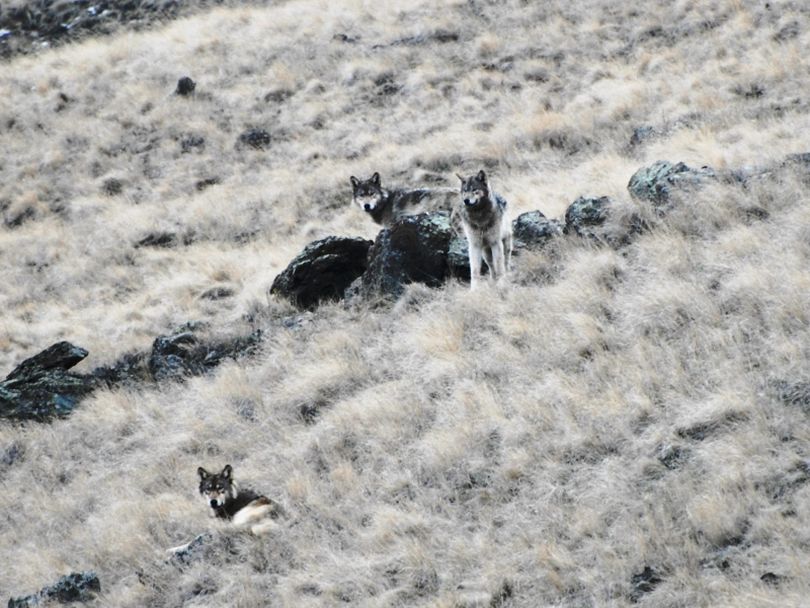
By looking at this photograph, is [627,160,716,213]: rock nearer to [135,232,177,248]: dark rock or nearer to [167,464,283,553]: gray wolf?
[167,464,283,553]: gray wolf

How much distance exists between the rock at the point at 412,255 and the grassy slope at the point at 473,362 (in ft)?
1.86

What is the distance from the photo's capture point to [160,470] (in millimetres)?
10656

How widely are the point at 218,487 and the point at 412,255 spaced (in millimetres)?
4999

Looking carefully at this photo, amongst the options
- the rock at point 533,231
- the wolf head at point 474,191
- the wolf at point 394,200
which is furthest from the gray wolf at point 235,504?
the wolf at point 394,200

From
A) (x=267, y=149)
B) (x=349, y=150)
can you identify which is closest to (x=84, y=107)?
(x=267, y=149)

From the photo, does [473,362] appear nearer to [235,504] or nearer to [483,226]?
[483,226]

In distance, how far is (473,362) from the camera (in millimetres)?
10117

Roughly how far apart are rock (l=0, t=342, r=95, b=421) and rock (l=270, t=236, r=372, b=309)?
322 centimetres

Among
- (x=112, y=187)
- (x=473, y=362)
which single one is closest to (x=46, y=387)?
(x=473, y=362)

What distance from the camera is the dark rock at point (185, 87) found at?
27.0 m

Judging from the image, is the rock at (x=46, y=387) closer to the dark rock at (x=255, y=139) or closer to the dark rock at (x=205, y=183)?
the dark rock at (x=205, y=183)

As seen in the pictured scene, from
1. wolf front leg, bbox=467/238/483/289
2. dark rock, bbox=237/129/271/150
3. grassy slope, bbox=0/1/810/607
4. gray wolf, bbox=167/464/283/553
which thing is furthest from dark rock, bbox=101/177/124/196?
gray wolf, bbox=167/464/283/553

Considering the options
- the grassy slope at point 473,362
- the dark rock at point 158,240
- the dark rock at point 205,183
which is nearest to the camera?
the grassy slope at point 473,362

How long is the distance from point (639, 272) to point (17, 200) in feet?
59.5
